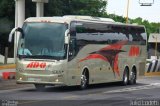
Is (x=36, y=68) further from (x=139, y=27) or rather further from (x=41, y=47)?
(x=139, y=27)

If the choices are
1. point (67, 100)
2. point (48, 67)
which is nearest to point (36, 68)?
point (48, 67)

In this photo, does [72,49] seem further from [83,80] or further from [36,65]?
[83,80]

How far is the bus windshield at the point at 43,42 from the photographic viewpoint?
80.5 ft

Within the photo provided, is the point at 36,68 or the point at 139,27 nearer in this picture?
the point at 36,68

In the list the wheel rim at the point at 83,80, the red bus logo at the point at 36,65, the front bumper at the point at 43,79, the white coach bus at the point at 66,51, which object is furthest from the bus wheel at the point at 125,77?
the red bus logo at the point at 36,65

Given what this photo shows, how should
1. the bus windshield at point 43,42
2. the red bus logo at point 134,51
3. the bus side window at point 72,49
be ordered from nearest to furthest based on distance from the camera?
the bus windshield at point 43,42 → the bus side window at point 72,49 → the red bus logo at point 134,51

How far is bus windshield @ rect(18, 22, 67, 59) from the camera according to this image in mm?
24547

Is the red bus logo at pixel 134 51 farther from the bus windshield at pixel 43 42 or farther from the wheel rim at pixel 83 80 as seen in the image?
the bus windshield at pixel 43 42

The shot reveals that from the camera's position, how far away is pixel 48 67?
24.4 metres

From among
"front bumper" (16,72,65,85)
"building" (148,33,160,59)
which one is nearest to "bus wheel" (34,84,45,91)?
"front bumper" (16,72,65,85)

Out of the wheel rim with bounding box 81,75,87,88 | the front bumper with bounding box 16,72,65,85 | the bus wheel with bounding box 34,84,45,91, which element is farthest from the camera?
the wheel rim with bounding box 81,75,87,88

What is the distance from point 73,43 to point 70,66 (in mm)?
928

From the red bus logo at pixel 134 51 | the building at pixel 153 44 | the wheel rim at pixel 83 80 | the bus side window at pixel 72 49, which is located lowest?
the building at pixel 153 44

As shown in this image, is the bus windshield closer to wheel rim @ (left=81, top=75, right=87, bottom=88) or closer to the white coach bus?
the white coach bus
